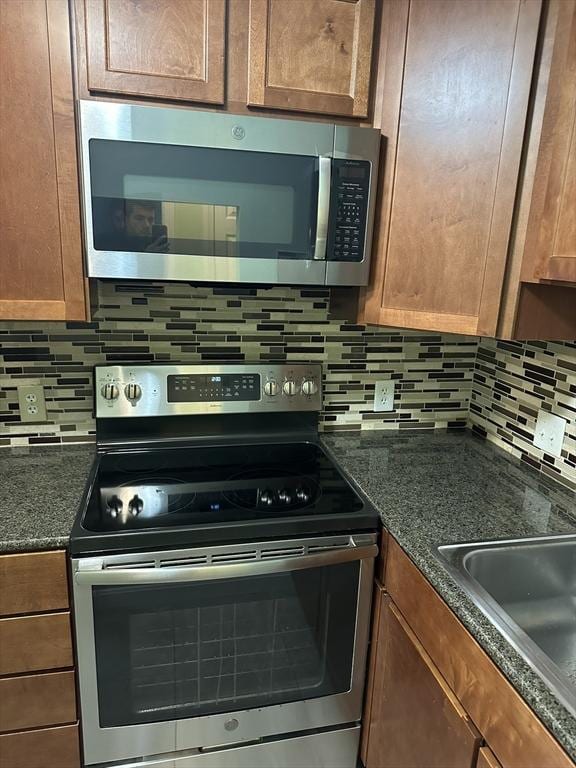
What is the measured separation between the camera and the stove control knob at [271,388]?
170cm

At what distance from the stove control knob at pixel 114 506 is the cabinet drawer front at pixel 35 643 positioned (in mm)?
238

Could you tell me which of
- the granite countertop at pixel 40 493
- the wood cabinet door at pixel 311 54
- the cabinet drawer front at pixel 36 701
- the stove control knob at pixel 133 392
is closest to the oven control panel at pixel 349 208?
the wood cabinet door at pixel 311 54

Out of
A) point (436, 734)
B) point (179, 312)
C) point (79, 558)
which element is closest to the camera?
point (436, 734)

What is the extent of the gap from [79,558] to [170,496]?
0.96 feet

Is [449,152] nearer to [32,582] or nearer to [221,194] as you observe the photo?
[221,194]

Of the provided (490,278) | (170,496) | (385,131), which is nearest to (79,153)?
(385,131)

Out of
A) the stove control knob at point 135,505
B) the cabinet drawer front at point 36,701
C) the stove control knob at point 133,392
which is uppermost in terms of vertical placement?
the stove control knob at point 133,392

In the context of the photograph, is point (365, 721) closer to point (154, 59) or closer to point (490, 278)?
point (490, 278)

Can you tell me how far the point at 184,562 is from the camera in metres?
1.20

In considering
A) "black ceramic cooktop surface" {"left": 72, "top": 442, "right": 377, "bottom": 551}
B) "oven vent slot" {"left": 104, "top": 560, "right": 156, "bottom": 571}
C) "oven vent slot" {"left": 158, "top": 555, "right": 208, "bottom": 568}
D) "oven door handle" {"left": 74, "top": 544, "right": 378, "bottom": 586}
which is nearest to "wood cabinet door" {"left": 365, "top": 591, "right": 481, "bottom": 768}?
"oven door handle" {"left": 74, "top": 544, "right": 378, "bottom": 586}

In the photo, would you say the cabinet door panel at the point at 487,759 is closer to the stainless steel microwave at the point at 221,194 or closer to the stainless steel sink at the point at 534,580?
the stainless steel sink at the point at 534,580

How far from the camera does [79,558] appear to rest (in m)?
1.16

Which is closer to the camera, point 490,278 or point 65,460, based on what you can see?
point 490,278

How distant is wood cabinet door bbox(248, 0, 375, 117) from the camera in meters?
1.24
